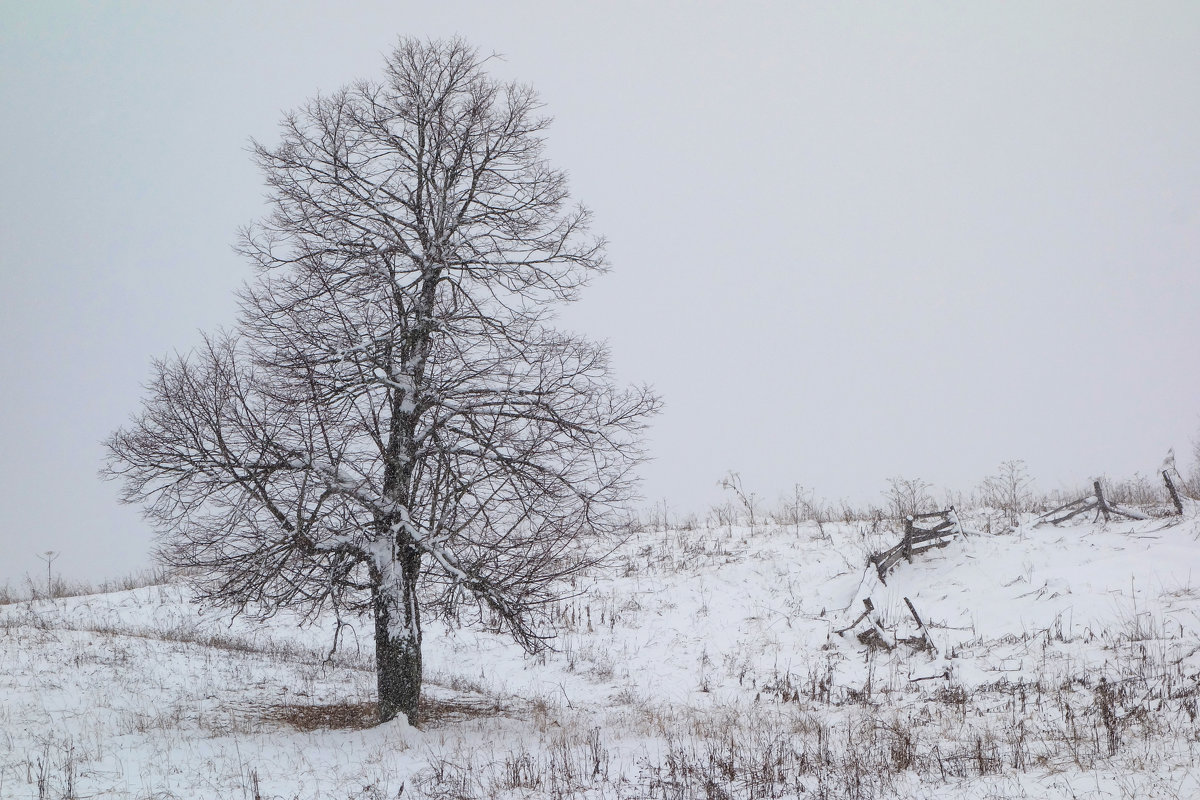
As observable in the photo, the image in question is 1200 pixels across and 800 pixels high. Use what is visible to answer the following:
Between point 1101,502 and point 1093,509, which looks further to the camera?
point 1093,509

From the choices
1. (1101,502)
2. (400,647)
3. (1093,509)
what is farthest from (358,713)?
(1093,509)

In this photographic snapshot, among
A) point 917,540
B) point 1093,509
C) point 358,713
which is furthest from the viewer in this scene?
point 1093,509

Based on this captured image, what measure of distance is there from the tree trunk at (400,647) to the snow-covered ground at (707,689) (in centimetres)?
43

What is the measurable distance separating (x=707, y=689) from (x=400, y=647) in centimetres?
559

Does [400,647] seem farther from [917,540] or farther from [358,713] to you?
[917,540]

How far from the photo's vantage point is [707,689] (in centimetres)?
1174

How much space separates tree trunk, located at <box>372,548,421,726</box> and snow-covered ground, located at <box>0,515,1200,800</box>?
1.40 feet

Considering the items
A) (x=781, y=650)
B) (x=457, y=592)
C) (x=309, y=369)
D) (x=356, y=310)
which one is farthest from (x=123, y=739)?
(x=781, y=650)

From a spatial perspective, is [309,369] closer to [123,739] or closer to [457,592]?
[457,592]

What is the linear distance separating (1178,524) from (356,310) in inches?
621

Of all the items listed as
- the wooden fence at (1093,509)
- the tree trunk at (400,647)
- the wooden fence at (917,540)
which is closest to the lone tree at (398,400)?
the tree trunk at (400,647)

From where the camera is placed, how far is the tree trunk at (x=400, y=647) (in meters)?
8.49

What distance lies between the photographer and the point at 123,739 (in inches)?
309

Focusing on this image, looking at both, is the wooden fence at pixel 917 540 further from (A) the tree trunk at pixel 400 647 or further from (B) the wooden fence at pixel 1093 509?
(A) the tree trunk at pixel 400 647
